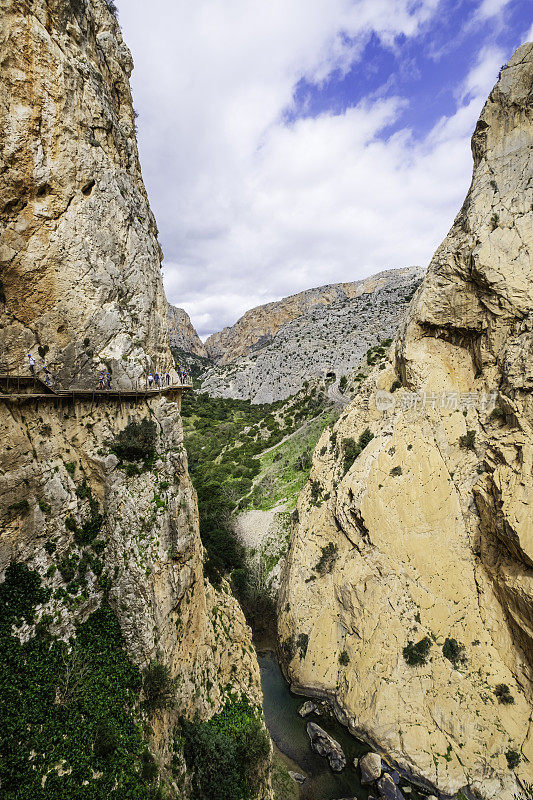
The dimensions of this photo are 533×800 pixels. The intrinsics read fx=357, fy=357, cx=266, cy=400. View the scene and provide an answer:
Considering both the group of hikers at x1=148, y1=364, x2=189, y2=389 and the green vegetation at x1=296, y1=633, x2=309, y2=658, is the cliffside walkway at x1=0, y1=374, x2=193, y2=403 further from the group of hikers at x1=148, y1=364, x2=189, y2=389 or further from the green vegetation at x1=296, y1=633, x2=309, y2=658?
the green vegetation at x1=296, y1=633, x2=309, y2=658

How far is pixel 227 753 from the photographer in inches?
625

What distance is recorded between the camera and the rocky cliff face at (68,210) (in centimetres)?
1334

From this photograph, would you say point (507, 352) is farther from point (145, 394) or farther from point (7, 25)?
point (7, 25)

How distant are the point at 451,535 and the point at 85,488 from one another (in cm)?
2391

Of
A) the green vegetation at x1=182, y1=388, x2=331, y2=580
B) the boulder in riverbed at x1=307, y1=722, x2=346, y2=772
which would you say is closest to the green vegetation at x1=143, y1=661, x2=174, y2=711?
the green vegetation at x1=182, y1=388, x2=331, y2=580

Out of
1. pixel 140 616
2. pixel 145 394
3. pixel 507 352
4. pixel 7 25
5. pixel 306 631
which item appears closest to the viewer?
pixel 7 25

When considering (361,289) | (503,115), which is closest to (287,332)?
(361,289)

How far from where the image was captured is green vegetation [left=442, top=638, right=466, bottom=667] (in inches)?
895

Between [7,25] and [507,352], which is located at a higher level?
[7,25]

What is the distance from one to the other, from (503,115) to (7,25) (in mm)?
30638

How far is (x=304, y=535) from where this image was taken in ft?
105

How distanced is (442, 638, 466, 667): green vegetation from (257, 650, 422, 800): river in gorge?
731 centimetres

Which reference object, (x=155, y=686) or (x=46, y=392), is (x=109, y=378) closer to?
(x=46, y=392)

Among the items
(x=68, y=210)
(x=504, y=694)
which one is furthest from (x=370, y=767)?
(x=68, y=210)
